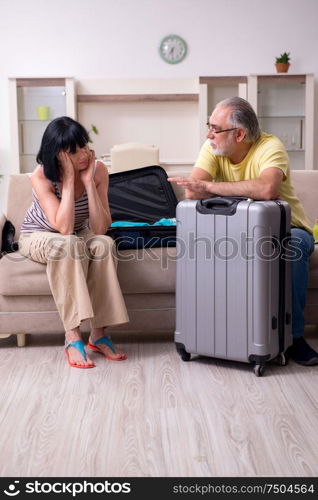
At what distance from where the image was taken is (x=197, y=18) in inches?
235

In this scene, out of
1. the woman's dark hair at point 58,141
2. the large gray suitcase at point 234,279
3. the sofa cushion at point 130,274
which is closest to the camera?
the large gray suitcase at point 234,279

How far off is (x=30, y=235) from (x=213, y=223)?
0.81 m

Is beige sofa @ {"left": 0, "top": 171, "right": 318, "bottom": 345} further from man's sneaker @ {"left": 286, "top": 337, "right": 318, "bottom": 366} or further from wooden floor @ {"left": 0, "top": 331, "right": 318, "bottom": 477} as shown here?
man's sneaker @ {"left": 286, "top": 337, "right": 318, "bottom": 366}

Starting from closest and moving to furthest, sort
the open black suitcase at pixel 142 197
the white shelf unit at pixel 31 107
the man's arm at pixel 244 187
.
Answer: the man's arm at pixel 244 187
the open black suitcase at pixel 142 197
the white shelf unit at pixel 31 107

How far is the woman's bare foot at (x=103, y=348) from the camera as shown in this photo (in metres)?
2.70

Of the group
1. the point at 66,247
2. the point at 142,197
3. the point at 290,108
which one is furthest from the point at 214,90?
the point at 66,247

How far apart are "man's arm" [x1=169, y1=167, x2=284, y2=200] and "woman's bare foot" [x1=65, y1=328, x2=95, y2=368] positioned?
72 centimetres

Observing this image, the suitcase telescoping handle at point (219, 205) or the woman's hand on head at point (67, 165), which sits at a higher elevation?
the woman's hand on head at point (67, 165)

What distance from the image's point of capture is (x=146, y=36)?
5.98m

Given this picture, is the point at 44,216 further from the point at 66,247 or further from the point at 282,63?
the point at 282,63

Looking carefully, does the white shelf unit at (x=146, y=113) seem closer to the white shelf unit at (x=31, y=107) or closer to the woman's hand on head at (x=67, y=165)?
the white shelf unit at (x=31, y=107)

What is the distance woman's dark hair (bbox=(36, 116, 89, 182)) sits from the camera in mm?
2680

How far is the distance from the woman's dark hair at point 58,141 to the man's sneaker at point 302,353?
1184 mm

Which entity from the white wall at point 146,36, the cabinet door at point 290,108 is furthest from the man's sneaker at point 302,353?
the white wall at point 146,36
